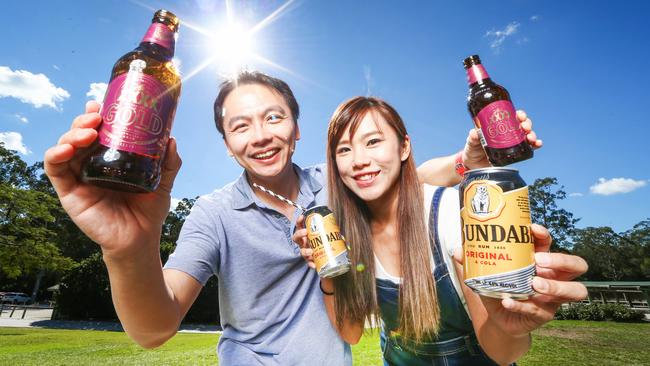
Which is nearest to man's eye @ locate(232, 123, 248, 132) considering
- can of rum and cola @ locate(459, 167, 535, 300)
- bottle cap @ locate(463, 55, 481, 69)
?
bottle cap @ locate(463, 55, 481, 69)

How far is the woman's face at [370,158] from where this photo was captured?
245 centimetres

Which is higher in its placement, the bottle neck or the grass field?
the bottle neck

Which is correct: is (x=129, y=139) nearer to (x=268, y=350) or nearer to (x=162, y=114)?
(x=162, y=114)

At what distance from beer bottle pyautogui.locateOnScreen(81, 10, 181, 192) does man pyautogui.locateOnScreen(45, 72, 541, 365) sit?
0.10 m

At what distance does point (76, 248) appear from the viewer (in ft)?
142

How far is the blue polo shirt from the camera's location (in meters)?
2.35

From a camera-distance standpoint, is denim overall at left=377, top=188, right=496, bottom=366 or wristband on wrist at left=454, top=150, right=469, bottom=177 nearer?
denim overall at left=377, top=188, right=496, bottom=366

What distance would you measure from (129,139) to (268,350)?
5.14 feet

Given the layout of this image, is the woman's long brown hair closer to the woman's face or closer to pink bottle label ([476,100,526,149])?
the woman's face

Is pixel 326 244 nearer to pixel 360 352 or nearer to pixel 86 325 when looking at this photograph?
pixel 360 352

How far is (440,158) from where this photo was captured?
11.1 feet

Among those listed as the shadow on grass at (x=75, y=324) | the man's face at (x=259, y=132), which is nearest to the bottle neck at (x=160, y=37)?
the man's face at (x=259, y=132)

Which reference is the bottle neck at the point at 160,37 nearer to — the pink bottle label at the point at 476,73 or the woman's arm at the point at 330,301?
the woman's arm at the point at 330,301

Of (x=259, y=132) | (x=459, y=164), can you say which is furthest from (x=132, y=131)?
(x=459, y=164)
